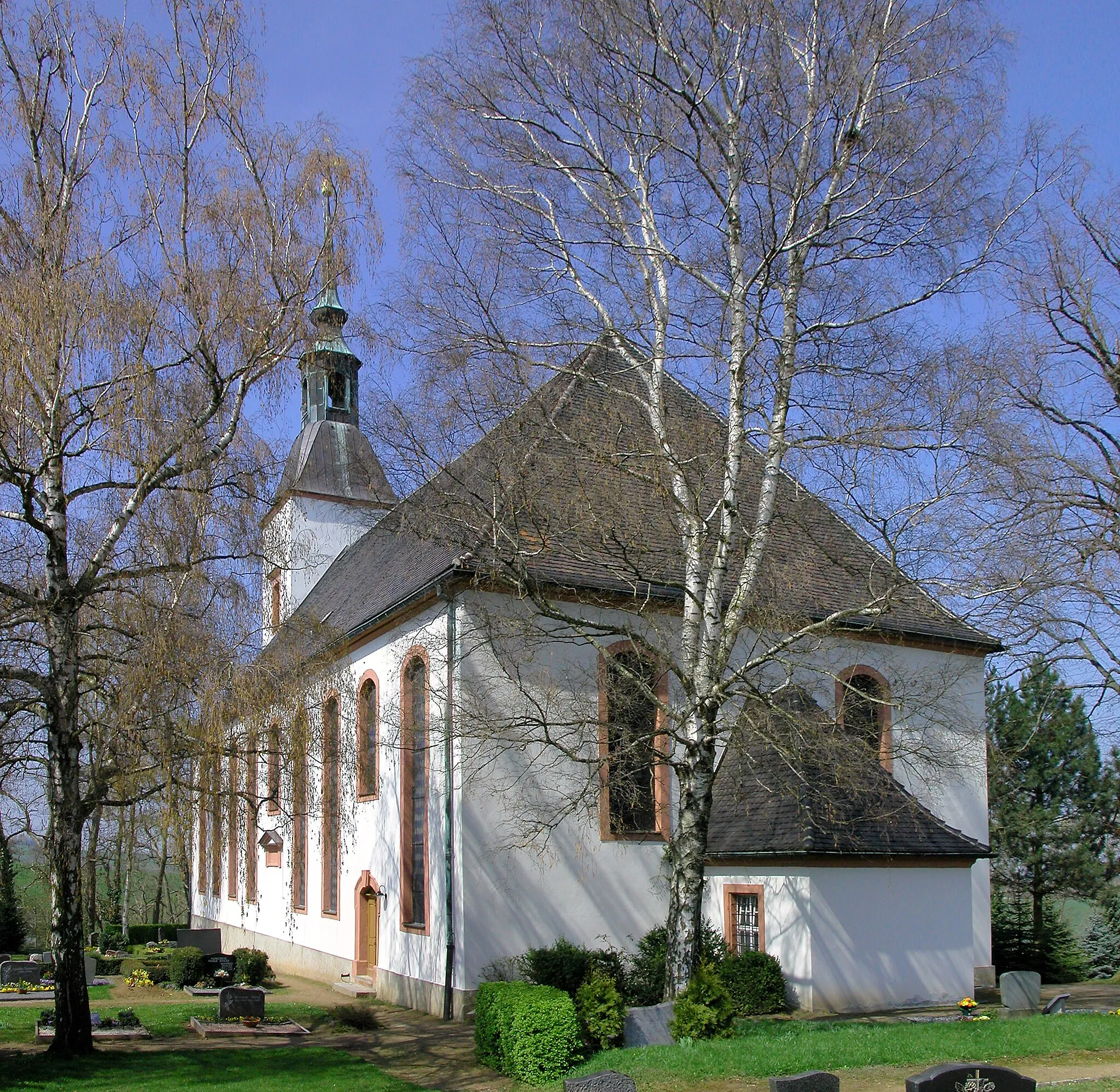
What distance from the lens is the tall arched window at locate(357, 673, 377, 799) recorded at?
823 inches

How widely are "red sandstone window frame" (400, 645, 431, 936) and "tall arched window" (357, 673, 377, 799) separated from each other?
53.2 inches

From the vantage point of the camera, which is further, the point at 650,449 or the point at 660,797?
the point at 660,797

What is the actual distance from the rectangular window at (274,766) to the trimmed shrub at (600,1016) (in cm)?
439

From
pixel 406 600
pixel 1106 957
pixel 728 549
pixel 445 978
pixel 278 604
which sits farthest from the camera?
pixel 1106 957

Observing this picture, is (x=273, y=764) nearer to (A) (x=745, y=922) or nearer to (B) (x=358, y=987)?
(B) (x=358, y=987)

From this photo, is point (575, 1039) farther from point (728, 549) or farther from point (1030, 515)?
point (1030, 515)

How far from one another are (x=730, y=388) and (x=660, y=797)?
25.9 ft

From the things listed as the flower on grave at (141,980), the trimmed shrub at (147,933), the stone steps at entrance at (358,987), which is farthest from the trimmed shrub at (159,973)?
the trimmed shrub at (147,933)

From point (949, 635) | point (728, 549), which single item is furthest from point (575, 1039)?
point (949, 635)

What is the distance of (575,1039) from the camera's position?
13.0 meters

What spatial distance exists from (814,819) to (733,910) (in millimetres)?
2362

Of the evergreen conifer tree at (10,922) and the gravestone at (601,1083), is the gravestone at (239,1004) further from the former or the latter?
the evergreen conifer tree at (10,922)

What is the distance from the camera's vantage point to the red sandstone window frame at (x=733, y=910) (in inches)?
695

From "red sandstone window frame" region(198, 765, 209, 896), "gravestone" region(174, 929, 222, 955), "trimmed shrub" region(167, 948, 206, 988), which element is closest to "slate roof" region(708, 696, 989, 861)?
"red sandstone window frame" region(198, 765, 209, 896)
